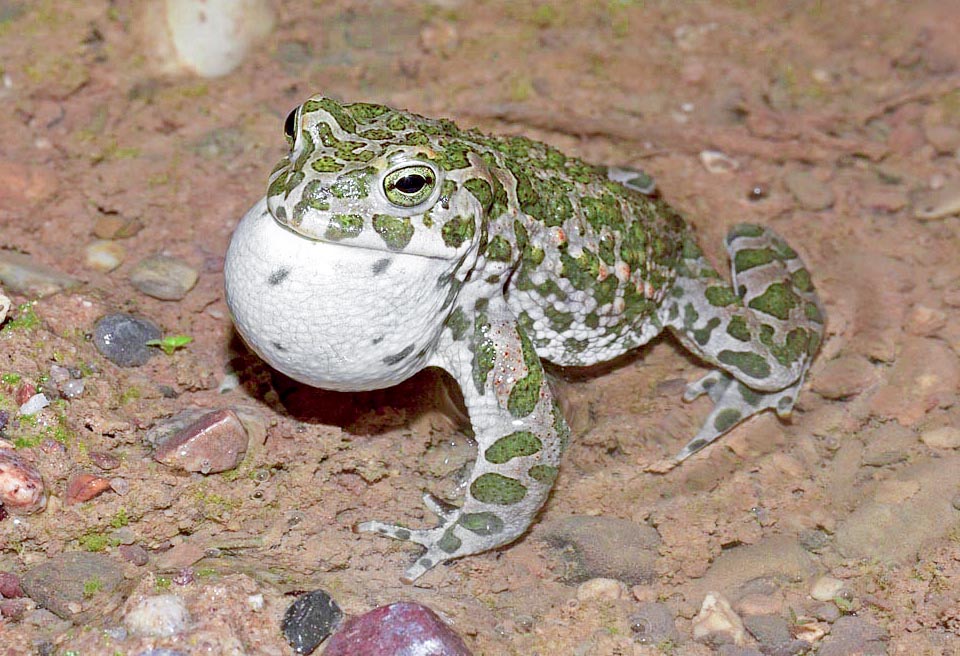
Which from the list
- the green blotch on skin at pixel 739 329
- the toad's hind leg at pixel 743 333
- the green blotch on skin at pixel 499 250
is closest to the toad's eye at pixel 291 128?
the green blotch on skin at pixel 499 250

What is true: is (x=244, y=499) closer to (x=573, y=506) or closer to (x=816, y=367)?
(x=573, y=506)

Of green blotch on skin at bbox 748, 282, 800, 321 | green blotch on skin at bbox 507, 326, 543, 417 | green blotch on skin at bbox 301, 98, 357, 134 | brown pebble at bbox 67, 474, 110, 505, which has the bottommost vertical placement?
brown pebble at bbox 67, 474, 110, 505

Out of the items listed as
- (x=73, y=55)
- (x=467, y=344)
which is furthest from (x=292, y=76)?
(x=467, y=344)

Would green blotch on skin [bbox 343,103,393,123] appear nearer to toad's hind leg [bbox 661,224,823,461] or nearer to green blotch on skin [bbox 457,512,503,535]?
green blotch on skin [bbox 457,512,503,535]

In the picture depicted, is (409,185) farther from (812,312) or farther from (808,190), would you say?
(808,190)

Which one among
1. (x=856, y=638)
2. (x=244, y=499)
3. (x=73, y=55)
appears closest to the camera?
(x=856, y=638)

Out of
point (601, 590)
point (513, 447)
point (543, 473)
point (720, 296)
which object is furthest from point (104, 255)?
point (720, 296)

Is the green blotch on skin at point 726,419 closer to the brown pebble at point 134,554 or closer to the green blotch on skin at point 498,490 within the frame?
the green blotch on skin at point 498,490

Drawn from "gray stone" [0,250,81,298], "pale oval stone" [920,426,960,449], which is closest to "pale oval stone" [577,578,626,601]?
"pale oval stone" [920,426,960,449]
